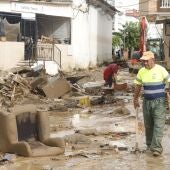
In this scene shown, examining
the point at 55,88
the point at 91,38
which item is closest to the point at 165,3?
the point at 91,38

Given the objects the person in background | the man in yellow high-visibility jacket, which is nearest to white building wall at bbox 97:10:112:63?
the person in background

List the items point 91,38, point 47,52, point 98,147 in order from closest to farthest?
point 98,147 → point 47,52 → point 91,38

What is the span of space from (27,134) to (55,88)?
11619mm

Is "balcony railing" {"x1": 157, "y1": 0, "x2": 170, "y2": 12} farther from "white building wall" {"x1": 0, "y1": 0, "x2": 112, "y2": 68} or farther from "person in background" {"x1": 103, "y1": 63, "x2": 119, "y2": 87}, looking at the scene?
"person in background" {"x1": 103, "y1": 63, "x2": 119, "y2": 87}

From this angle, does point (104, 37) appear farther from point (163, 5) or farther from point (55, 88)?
point (55, 88)

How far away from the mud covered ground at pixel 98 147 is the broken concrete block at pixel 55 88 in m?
5.09

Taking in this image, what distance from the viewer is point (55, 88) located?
71.0 feet

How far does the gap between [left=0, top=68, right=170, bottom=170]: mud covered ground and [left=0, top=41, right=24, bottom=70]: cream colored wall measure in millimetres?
16241

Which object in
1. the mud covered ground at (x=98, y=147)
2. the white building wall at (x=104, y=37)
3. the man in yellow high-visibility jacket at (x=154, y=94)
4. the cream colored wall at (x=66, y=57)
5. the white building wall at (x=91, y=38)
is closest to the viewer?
the mud covered ground at (x=98, y=147)

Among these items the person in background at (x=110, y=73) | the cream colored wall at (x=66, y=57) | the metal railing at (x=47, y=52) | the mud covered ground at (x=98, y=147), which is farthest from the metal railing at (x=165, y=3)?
the mud covered ground at (x=98, y=147)

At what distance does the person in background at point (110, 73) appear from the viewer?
2134cm

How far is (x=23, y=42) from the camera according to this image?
33.4 metres

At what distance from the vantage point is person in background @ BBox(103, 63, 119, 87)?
70.0 ft

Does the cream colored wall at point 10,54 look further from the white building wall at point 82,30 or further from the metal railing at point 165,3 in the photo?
the metal railing at point 165,3
